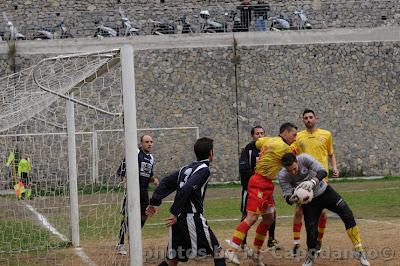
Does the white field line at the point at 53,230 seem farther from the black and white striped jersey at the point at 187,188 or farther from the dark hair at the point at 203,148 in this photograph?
the dark hair at the point at 203,148

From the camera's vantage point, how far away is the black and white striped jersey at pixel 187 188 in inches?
406

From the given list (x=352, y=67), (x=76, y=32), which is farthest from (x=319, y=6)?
(x=76, y=32)

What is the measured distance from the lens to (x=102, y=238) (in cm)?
1540

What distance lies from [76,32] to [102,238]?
19135 millimetres

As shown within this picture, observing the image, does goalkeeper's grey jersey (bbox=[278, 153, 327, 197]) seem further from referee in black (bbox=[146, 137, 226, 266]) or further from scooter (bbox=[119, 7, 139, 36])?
scooter (bbox=[119, 7, 139, 36])

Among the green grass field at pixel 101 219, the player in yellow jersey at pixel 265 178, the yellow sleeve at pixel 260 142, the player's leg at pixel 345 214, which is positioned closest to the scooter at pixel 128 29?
the green grass field at pixel 101 219

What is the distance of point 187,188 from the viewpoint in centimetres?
1031

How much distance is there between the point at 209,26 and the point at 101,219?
59.4 feet

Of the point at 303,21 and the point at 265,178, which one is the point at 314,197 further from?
the point at 303,21

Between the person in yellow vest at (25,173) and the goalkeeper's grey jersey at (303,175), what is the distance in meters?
8.87

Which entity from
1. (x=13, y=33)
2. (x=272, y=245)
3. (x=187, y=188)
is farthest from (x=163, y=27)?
(x=187, y=188)

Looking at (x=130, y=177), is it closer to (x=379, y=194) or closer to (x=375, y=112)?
(x=379, y=194)

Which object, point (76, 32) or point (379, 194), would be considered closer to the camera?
point (379, 194)

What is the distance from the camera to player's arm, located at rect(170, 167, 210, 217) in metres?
10.3
